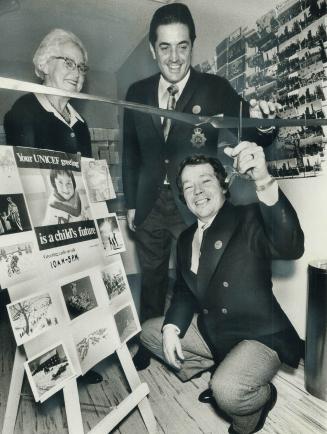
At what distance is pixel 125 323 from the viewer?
4.84 ft

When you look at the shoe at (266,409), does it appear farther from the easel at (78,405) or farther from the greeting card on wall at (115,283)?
the greeting card on wall at (115,283)

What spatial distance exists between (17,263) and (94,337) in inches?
16.3

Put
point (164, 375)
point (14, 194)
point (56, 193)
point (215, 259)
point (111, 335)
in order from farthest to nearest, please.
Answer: point (164, 375), point (215, 259), point (111, 335), point (56, 193), point (14, 194)

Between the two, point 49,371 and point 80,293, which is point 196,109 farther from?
point 49,371

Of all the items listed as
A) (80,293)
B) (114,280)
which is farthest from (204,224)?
(80,293)

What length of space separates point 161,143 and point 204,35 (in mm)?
545

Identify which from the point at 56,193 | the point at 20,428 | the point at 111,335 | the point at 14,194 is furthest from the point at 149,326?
the point at 14,194

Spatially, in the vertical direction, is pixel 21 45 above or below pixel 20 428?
above

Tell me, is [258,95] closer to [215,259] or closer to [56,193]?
[215,259]

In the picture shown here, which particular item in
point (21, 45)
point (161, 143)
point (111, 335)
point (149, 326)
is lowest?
point (149, 326)

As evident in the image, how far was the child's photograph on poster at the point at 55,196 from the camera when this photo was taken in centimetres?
121

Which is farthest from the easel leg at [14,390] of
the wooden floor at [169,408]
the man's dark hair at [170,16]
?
the man's dark hair at [170,16]

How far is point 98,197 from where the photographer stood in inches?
57.2

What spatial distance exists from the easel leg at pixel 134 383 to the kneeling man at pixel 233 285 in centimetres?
26
